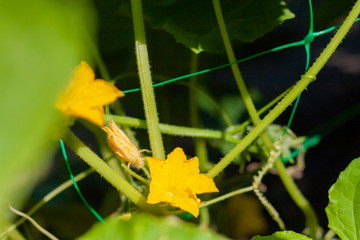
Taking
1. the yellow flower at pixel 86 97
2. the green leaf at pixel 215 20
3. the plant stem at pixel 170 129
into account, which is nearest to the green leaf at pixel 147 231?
the yellow flower at pixel 86 97

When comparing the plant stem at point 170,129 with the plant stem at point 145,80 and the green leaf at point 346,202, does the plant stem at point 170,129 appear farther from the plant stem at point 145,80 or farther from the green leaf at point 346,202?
the green leaf at point 346,202

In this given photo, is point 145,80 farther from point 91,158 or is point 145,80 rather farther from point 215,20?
point 215,20

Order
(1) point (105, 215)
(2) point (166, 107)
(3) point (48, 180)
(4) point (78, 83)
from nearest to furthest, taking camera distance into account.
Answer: (4) point (78, 83)
(1) point (105, 215)
(2) point (166, 107)
(3) point (48, 180)

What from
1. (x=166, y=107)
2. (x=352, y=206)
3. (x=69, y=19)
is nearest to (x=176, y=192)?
(x=352, y=206)

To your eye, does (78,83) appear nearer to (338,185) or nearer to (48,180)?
(338,185)

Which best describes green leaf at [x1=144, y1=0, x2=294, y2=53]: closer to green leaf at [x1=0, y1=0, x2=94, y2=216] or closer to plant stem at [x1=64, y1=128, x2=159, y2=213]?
plant stem at [x1=64, y1=128, x2=159, y2=213]
